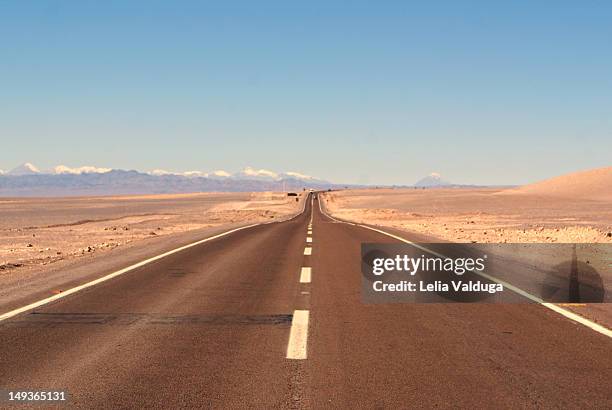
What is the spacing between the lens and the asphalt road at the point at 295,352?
5273 millimetres

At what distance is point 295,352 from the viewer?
6.68 m

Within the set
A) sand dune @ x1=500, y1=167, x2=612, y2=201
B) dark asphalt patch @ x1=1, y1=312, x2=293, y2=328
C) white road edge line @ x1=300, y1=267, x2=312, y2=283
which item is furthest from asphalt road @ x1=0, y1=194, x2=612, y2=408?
sand dune @ x1=500, y1=167, x2=612, y2=201

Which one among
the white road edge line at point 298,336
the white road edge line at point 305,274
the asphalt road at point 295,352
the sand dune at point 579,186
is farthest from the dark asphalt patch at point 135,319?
the sand dune at point 579,186

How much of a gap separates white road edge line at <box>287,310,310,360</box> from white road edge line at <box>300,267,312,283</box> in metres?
3.22

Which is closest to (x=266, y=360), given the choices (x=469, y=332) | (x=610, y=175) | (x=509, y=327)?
(x=469, y=332)

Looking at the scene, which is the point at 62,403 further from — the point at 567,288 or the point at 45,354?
the point at 567,288

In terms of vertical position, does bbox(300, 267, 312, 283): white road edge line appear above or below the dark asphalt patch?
below

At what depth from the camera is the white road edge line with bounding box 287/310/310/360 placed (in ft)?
21.6

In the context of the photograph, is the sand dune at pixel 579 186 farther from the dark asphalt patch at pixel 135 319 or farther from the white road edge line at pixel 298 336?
the dark asphalt patch at pixel 135 319

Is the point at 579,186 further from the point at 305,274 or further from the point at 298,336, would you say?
the point at 298,336

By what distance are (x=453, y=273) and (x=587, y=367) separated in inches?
278

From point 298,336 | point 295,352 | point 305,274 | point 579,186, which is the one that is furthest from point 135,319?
point 579,186

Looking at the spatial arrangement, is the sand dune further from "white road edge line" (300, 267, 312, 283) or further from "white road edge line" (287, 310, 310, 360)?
"white road edge line" (287, 310, 310, 360)

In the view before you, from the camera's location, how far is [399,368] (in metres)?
6.06
